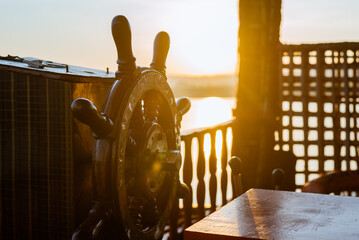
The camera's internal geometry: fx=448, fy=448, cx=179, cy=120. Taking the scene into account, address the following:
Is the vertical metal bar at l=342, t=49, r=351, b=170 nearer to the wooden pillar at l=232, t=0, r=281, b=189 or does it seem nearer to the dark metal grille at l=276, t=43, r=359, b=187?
the dark metal grille at l=276, t=43, r=359, b=187

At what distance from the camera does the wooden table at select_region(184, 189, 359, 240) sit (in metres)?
1.33

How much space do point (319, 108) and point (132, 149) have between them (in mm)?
2937

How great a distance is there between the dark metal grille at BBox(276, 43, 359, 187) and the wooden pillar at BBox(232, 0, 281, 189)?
0.11 m

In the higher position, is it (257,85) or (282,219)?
(257,85)

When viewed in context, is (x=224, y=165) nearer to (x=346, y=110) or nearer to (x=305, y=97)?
(x=305, y=97)

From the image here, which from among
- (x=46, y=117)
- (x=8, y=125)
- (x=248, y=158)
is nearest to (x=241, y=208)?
(x=46, y=117)

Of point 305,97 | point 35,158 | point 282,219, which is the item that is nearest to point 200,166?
point 305,97

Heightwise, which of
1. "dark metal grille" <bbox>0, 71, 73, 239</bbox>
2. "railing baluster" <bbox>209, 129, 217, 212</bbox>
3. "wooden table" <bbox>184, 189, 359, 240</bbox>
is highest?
"dark metal grille" <bbox>0, 71, 73, 239</bbox>

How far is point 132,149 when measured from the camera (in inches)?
56.0

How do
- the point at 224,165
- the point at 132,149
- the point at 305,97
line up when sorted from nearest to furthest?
the point at 132,149 < the point at 224,165 < the point at 305,97

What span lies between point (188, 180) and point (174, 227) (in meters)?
0.36

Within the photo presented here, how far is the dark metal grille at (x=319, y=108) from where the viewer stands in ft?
13.0

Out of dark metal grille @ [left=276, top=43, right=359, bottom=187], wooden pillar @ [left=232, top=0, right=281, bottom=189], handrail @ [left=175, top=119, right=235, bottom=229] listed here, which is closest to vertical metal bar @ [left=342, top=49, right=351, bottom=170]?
dark metal grille @ [left=276, top=43, right=359, bottom=187]

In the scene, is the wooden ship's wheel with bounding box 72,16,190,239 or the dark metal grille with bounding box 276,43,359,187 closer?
the wooden ship's wheel with bounding box 72,16,190,239
